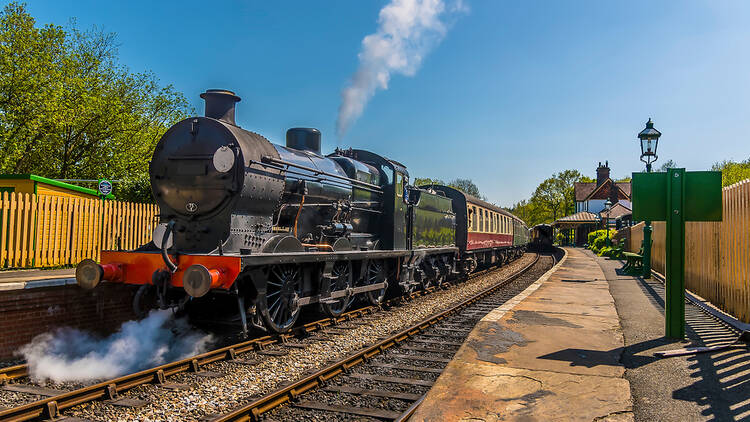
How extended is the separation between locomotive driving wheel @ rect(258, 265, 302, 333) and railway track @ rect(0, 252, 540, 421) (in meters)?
0.22

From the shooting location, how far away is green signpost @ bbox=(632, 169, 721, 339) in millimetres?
6383

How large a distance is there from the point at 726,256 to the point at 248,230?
755cm

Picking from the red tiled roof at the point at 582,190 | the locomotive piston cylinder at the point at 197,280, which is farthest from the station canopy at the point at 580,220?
the locomotive piston cylinder at the point at 197,280

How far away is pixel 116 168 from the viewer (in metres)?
24.7

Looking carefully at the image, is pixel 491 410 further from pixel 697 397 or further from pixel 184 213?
pixel 184 213

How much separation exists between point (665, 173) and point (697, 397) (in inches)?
127

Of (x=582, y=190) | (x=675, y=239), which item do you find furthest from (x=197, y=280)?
(x=582, y=190)

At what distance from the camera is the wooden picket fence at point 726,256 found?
7133mm

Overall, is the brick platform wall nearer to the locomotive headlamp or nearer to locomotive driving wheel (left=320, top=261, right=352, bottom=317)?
locomotive driving wheel (left=320, top=261, right=352, bottom=317)

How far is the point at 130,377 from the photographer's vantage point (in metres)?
5.09

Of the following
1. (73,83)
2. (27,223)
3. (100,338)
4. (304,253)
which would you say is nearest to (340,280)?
(304,253)

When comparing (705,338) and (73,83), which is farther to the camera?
(73,83)

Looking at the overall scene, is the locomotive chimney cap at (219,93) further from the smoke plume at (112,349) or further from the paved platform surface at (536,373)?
the paved platform surface at (536,373)

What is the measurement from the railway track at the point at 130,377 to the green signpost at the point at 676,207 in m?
4.72
